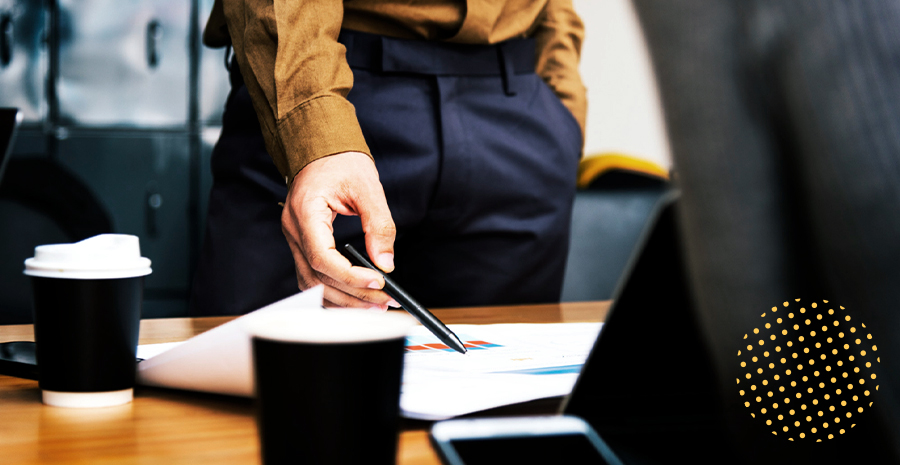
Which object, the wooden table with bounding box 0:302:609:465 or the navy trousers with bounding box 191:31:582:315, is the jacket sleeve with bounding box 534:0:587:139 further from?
the wooden table with bounding box 0:302:609:465

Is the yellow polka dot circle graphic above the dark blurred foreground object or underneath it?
underneath

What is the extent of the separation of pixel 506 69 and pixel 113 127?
226 cm

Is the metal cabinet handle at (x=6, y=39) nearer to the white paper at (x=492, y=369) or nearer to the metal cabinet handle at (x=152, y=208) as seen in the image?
the metal cabinet handle at (x=152, y=208)

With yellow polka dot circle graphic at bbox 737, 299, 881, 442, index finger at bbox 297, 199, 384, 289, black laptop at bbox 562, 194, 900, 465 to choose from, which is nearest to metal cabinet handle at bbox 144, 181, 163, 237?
index finger at bbox 297, 199, 384, 289

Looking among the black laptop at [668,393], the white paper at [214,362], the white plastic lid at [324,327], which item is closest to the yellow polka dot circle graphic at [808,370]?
the black laptop at [668,393]

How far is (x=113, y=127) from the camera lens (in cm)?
285

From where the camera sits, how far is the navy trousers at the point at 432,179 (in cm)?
101

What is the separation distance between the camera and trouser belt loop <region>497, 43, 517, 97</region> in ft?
3.58

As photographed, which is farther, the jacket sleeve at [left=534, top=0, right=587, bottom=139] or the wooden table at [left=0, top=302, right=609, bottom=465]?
the jacket sleeve at [left=534, top=0, right=587, bottom=139]

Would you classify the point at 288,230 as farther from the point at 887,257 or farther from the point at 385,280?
the point at 887,257

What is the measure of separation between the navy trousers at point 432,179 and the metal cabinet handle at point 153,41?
2020 mm

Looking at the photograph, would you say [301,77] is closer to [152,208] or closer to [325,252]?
[325,252]

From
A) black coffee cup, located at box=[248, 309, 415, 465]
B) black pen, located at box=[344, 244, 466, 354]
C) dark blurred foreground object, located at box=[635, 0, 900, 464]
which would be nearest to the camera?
dark blurred foreground object, located at box=[635, 0, 900, 464]

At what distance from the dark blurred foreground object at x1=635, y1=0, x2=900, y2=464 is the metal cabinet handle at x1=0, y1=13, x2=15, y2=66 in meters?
3.18
